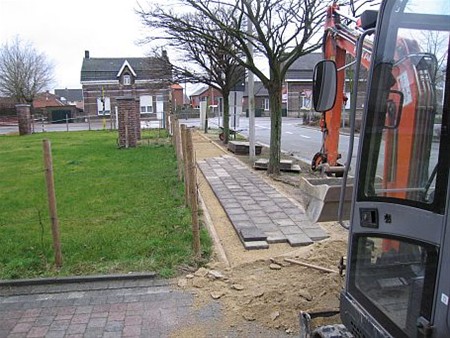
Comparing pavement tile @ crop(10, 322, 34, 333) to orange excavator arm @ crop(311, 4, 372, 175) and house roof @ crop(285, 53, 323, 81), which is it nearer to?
orange excavator arm @ crop(311, 4, 372, 175)

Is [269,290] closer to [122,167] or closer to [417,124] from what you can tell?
[417,124]

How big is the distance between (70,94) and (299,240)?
107m

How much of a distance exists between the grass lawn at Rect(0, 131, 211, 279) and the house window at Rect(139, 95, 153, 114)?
1969 inches

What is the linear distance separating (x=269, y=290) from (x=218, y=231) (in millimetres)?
2430

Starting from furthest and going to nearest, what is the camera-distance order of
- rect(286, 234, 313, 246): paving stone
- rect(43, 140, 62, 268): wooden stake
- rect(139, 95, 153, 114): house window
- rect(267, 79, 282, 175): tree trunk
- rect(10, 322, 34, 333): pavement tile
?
rect(139, 95, 153, 114): house window
rect(267, 79, 282, 175): tree trunk
rect(286, 234, 313, 246): paving stone
rect(43, 140, 62, 268): wooden stake
rect(10, 322, 34, 333): pavement tile

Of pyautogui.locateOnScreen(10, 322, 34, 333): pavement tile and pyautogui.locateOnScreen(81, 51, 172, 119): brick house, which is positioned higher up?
pyautogui.locateOnScreen(81, 51, 172, 119): brick house

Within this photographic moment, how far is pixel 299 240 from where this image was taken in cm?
642

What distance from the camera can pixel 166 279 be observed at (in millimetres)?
5285

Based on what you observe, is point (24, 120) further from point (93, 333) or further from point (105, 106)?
point (93, 333)

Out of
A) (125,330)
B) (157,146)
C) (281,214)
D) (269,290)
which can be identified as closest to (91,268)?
(125,330)

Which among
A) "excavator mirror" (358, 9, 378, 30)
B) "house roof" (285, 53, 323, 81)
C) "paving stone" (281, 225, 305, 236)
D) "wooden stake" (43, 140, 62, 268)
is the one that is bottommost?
"paving stone" (281, 225, 305, 236)

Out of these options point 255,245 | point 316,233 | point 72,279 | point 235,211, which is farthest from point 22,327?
point 235,211

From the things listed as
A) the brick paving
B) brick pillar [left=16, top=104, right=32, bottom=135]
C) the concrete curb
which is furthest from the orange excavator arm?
brick pillar [left=16, top=104, right=32, bottom=135]

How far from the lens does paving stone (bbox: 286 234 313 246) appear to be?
631 centimetres
